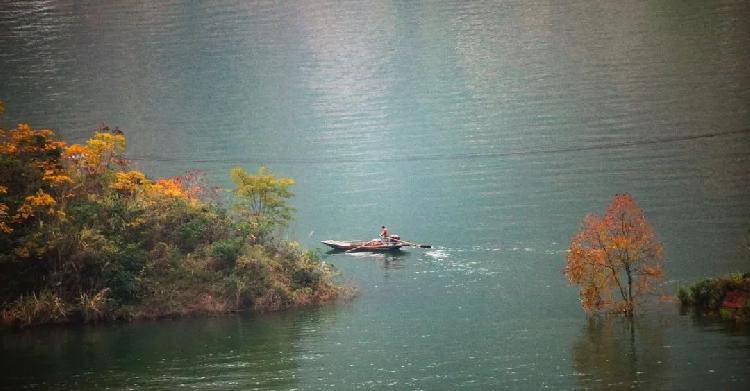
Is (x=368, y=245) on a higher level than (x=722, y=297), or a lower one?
higher

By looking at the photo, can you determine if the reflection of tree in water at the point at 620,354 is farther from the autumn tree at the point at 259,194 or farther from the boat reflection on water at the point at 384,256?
the autumn tree at the point at 259,194

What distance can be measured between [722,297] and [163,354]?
30.4m

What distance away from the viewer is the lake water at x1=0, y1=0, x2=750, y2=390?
56406 millimetres

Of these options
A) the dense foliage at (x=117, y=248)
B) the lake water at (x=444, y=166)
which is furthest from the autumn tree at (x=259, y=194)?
the lake water at (x=444, y=166)

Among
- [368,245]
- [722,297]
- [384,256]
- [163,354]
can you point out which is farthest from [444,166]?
[163,354]

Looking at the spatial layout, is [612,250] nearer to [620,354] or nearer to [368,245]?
[620,354]

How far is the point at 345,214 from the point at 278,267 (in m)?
28.2

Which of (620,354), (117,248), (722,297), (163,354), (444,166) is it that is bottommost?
(620,354)

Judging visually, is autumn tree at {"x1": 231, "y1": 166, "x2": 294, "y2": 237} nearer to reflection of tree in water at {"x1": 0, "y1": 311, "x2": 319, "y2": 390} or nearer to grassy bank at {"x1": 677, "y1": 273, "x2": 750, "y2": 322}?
reflection of tree in water at {"x1": 0, "y1": 311, "x2": 319, "y2": 390}

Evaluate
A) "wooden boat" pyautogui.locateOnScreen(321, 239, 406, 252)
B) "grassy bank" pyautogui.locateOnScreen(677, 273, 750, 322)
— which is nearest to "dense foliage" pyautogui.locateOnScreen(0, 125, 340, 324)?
"wooden boat" pyautogui.locateOnScreen(321, 239, 406, 252)

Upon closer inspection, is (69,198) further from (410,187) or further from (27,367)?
(410,187)

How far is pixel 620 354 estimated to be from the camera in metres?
55.0

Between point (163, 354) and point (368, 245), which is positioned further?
point (368, 245)

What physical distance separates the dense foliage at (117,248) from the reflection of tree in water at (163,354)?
176cm
